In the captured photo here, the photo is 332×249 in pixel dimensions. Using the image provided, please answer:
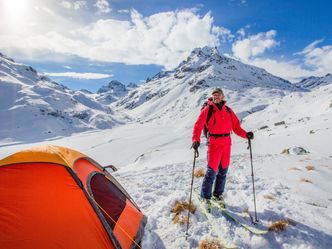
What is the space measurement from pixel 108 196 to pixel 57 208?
130cm

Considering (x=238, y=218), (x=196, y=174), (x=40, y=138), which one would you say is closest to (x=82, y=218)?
(x=238, y=218)

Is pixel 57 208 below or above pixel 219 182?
above

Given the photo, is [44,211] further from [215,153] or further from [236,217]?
[236,217]

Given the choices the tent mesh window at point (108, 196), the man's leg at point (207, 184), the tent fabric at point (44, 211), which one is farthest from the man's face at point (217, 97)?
the tent fabric at point (44, 211)

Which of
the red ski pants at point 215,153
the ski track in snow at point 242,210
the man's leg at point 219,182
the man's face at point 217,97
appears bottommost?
the ski track in snow at point 242,210

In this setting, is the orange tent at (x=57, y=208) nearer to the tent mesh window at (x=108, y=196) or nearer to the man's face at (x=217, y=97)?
the tent mesh window at (x=108, y=196)

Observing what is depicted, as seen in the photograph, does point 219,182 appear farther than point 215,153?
Yes

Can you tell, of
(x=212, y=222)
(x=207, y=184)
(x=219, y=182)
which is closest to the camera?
(x=212, y=222)

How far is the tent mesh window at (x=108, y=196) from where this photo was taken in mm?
5285

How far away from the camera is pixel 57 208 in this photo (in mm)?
4641

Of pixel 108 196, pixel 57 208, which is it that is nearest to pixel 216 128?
pixel 108 196

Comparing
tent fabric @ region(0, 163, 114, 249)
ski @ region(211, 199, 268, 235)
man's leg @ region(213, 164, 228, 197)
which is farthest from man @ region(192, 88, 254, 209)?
tent fabric @ region(0, 163, 114, 249)

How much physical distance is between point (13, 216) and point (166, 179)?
650 centimetres

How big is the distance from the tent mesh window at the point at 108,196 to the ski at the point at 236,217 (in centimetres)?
233
